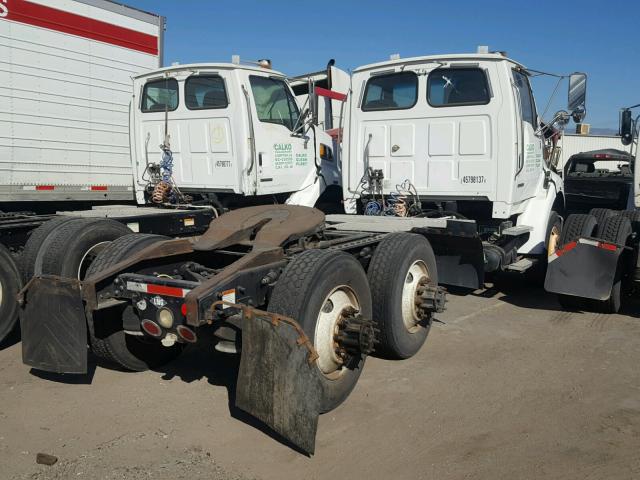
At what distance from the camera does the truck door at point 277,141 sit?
7.54 meters

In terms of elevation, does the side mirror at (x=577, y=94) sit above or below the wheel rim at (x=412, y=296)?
above

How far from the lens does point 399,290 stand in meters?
5.04

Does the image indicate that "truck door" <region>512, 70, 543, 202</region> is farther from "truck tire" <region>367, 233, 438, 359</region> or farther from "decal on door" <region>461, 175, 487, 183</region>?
"truck tire" <region>367, 233, 438, 359</region>

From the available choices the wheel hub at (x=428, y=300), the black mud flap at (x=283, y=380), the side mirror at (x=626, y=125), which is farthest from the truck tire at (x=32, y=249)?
the side mirror at (x=626, y=125)

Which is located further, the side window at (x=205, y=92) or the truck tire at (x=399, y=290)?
the side window at (x=205, y=92)

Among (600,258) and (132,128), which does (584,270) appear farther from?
(132,128)

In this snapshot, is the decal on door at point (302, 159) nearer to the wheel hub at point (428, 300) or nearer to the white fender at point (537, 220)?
the white fender at point (537, 220)

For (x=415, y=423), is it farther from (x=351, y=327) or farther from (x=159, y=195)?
(x=159, y=195)

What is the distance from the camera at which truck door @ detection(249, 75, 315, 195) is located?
7.54 meters

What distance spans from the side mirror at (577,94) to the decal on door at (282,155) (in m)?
3.48

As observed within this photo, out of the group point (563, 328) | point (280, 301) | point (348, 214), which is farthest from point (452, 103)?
Answer: point (280, 301)

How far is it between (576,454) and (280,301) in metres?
1.97

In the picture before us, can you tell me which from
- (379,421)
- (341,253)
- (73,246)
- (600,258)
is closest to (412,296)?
(341,253)

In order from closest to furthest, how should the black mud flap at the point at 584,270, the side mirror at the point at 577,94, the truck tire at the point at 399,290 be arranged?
the truck tire at the point at 399,290 → the black mud flap at the point at 584,270 → the side mirror at the point at 577,94
